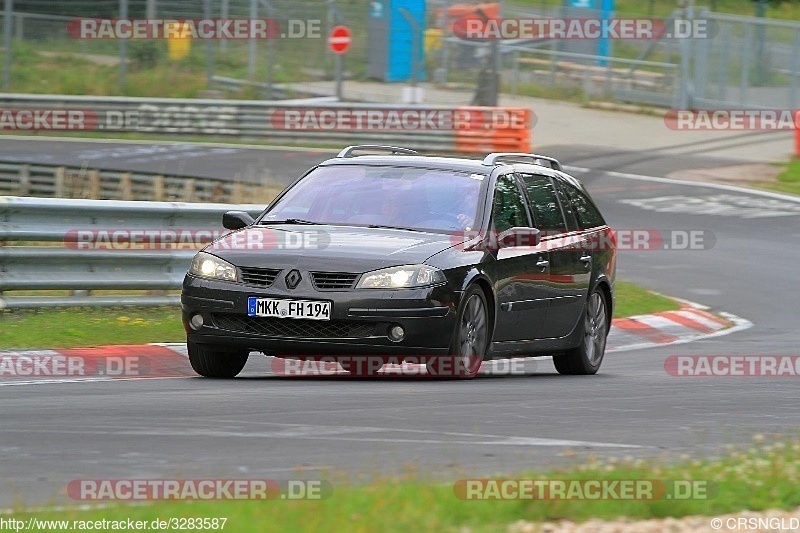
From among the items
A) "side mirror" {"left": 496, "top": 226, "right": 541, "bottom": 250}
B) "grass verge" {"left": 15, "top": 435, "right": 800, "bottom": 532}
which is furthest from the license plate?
"grass verge" {"left": 15, "top": 435, "right": 800, "bottom": 532}

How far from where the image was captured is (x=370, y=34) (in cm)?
3809

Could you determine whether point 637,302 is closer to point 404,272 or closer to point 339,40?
point 404,272

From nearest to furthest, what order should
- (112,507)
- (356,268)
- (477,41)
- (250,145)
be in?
(112,507), (356,268), (250,145), (477,41)

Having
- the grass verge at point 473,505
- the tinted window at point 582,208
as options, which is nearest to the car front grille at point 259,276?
the tinted window at point 582,208

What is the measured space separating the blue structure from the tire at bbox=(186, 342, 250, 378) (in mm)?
26572

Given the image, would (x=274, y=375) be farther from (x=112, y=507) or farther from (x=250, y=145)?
(x=250, y=145)

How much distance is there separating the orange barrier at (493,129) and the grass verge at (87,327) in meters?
17.7

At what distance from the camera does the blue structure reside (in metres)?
36.9

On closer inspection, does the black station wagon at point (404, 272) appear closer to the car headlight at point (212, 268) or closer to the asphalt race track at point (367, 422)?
the car headlight at point (212, 268)

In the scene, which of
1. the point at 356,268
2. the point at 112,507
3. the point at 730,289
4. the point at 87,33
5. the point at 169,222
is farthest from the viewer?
the point at 87,33

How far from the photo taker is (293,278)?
9703mm

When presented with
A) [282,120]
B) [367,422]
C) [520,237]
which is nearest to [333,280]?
[520,237]

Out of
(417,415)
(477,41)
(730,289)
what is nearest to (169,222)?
(417,415)

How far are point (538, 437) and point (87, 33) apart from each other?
30.7 m
